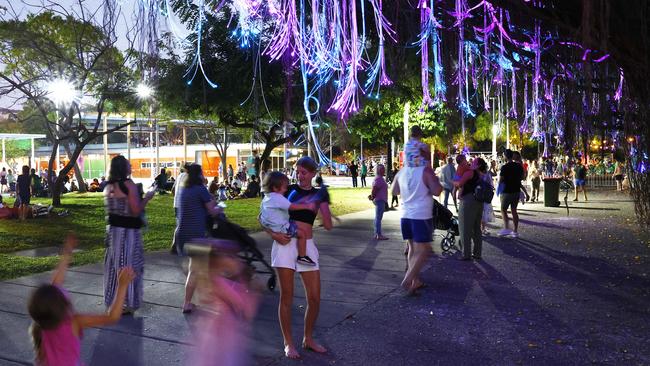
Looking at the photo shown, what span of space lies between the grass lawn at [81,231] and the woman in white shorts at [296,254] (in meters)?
5.42

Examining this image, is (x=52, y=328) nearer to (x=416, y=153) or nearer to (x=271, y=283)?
(x=271, y=283)

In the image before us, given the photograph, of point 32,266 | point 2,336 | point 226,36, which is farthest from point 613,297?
point 226,36

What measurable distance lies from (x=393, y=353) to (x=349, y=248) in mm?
5330

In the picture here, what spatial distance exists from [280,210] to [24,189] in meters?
13.6

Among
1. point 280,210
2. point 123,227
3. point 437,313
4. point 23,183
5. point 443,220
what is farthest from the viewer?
point 23,183

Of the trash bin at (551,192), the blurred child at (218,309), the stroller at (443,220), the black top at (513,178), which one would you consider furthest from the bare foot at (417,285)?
the trash bin at (551,192)

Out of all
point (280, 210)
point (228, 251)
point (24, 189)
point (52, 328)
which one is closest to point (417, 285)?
point (280, 210)

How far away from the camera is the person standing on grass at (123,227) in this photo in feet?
17.5

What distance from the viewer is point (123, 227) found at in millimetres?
5477

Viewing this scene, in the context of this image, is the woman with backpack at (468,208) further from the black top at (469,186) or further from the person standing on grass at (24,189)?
the person standing on grass at (24,189)

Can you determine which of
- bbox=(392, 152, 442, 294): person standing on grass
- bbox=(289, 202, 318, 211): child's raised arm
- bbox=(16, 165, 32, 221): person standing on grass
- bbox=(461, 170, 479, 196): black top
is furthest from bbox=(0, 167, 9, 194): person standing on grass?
bbox=(289, 202, 318, 211): child's raised arm

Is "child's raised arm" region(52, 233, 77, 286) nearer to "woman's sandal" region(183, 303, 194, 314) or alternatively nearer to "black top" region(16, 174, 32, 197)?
"woman's sandal" region(183, 303, 194, 314)

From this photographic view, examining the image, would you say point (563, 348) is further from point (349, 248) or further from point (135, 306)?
point (349, 248)

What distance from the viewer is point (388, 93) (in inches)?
643
